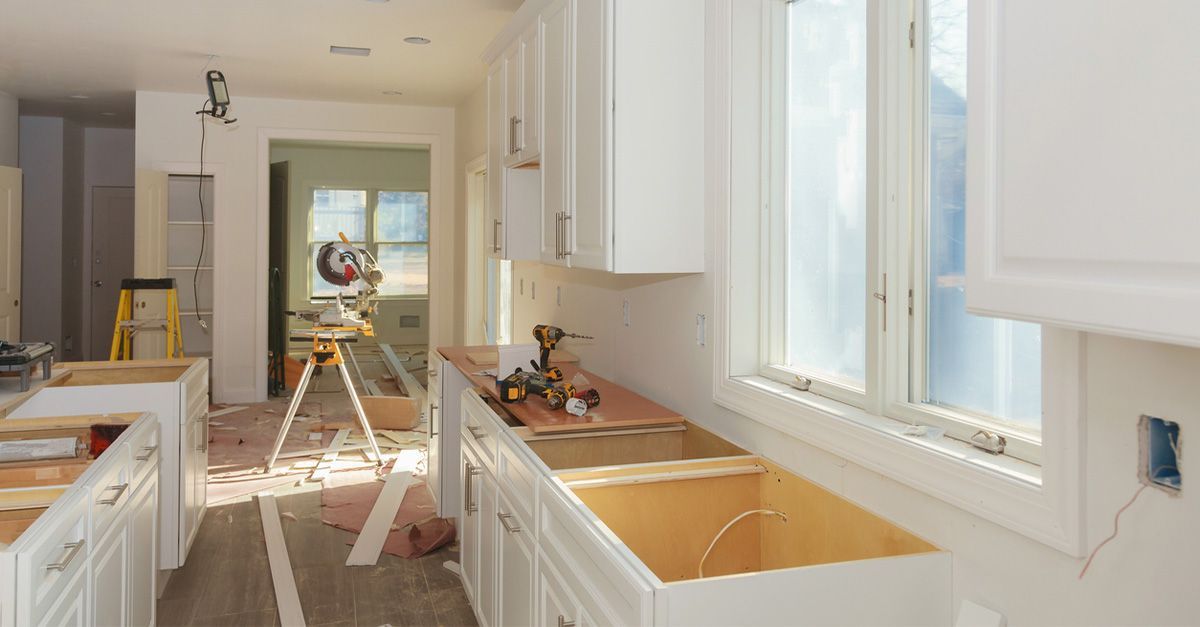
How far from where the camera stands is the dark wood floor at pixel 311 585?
3.30 metres

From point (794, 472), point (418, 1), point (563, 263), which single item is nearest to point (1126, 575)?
point (794, 472)

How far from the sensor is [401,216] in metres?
11.1

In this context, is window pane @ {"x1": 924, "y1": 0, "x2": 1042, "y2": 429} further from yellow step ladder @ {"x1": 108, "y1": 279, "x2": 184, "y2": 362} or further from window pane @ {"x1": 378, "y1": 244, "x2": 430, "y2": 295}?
window pane @ {"x1": 378, "y1": 244, "x2": 430, "y2": 295}

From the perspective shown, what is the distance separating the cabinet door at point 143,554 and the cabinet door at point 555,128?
1526mm

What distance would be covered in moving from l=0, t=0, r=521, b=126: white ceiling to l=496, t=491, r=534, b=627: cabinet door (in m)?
2.94

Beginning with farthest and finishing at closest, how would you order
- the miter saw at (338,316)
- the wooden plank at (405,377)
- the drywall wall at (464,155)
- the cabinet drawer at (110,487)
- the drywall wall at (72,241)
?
the drywall wall at (72,241) → the wooden plank at (405,377) → the drywall wall at (464,155) → the miter saw at (338,316) → the cabinet drawer at (110,487)

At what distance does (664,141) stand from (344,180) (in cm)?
880

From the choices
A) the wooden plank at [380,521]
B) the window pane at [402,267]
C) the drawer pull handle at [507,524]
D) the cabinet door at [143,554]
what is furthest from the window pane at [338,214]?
the drawer pull handle at [507,524]

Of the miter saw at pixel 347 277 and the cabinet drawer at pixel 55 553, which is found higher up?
the miter saw at pixel 347 277

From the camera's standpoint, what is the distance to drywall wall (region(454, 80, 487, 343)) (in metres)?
6.56

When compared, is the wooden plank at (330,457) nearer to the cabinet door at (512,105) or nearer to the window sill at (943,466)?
the cabinet door at (512,105)

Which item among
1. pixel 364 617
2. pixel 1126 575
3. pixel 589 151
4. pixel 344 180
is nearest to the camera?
pixel 1126 575

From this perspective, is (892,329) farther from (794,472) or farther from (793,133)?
(793,133)

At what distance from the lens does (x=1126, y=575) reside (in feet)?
4.29
